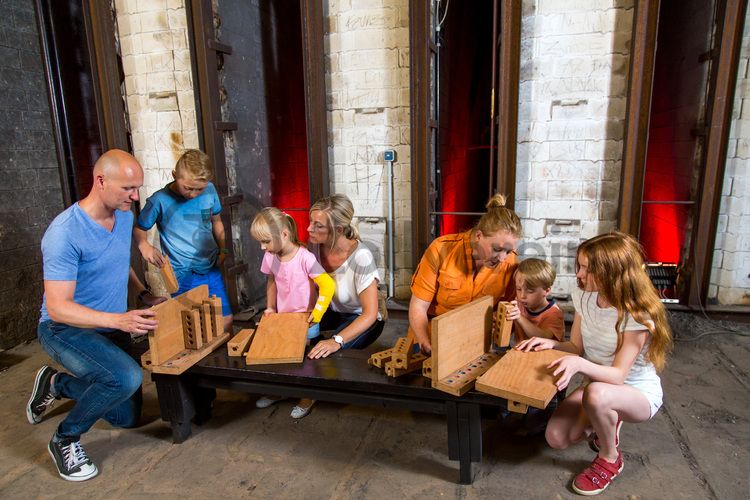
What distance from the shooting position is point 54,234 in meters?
2.62

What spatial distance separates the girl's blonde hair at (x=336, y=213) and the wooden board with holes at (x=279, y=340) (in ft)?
1.81

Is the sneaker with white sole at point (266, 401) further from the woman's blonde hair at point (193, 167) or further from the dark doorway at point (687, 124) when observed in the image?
the dark doorway at point (687, 124)

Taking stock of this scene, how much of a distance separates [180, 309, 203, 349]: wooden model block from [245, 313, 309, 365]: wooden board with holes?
0.31m

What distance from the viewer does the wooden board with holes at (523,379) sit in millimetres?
2184

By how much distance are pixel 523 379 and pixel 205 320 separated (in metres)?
1.78

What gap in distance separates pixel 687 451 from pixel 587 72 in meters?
3.03

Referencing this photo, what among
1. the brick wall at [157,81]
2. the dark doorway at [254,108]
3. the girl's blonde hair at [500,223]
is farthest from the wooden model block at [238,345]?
the brick wall at [157,81]

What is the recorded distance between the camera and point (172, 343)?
111 inches

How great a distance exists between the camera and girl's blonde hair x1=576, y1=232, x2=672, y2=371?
7.78ft

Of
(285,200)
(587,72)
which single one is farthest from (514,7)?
(285,200)

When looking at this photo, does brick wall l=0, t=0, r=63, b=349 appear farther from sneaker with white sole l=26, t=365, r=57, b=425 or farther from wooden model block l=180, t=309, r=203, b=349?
wooden model block l=180, t=309, r=203, b=349

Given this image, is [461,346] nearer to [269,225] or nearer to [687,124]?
[269,225]

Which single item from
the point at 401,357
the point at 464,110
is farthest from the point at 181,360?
the point at 464,110

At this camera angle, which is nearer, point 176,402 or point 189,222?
point 176,402
